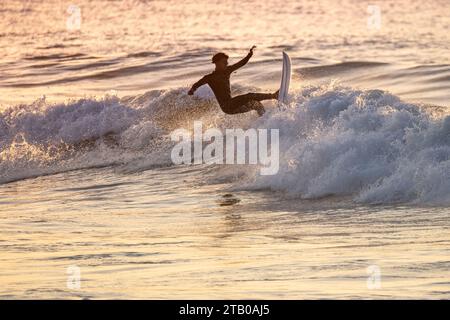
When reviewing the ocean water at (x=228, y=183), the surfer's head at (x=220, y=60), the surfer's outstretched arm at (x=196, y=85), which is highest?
the surfer's head at (x=220, y=60)

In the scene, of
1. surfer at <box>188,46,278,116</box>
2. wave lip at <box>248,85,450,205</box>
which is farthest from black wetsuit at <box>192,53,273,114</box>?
wave lip at <box>248,85,450,205</box>

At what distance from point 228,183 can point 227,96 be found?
4.27 feet

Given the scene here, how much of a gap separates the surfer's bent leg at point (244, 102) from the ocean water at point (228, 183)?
641mm

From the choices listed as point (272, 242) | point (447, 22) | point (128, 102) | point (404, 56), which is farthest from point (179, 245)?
point (447, 22)

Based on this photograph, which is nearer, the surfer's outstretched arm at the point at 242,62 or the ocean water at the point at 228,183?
the ocean water at the point at 228,183

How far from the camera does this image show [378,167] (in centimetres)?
1466

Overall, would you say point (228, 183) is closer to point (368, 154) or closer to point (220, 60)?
point (220, 60)

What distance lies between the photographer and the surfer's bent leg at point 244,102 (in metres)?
16.8

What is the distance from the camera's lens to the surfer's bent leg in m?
16.8

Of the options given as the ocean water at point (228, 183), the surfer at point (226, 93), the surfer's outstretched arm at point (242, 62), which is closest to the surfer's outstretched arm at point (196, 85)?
the surfer at point (226, 93)

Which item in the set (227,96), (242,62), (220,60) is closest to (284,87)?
(227,96)

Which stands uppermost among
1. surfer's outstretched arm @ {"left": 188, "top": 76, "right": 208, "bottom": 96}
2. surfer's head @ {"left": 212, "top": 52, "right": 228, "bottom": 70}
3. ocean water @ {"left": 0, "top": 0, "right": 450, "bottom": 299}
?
surfer's head @ {"left": 212, "top": 52, "right": 228, "bottom": 70}

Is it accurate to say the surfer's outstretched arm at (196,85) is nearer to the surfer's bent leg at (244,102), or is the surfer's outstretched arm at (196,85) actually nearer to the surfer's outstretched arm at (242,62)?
the surfer's outstretched arm at (242,62)

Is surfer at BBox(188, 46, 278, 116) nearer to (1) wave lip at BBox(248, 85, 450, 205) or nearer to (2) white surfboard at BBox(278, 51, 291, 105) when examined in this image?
(2) white surfboard at BBox(278, 51, 291, 105)
